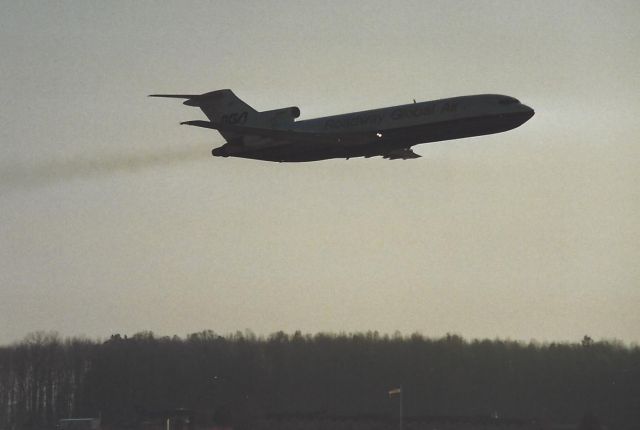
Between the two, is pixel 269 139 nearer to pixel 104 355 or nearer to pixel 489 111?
pixel 489 111

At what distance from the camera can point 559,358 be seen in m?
123

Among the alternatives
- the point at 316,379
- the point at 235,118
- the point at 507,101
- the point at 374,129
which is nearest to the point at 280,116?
the point at 235,118

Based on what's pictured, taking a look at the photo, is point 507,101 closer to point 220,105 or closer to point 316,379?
point 220,105

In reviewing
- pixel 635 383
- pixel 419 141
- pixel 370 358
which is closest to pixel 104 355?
pixel 370 358

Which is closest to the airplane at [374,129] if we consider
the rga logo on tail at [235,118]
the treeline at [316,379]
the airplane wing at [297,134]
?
the airplane wing at [297,134]

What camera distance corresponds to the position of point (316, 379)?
12144 cm

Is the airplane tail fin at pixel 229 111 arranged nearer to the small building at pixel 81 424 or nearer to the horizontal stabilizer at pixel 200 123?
the horizontal stabilizer at pixel 200 123

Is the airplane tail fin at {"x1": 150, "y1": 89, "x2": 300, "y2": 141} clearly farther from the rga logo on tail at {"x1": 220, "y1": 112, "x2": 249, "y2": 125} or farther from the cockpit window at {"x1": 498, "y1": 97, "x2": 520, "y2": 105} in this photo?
the cockpit window at {"x1": 498, "y1": 97, "x2": 520, "y2": 105}

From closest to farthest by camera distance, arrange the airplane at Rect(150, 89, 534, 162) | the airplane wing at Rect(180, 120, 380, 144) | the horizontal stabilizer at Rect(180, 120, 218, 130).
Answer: the airplane at Rect(150, 89, 534, 162), the airplane wing at Rect(180, 120, 380, 144), the horizontal stabilizer at Rect(180, 120, 218, 130)

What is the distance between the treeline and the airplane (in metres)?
28.1

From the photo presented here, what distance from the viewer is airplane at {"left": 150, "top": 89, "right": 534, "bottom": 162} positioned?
8075 centimetres

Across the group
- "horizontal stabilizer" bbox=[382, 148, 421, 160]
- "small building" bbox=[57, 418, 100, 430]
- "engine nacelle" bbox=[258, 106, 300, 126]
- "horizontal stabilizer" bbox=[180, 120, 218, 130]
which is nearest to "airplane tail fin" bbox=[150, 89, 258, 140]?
"engine nacelle" bbox=[258, 106, 300, 126]

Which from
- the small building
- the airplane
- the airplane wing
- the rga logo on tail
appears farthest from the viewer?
the small building

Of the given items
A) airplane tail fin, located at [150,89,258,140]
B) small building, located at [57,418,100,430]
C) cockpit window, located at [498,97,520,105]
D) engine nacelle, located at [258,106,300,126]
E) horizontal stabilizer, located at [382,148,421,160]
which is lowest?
small building, located at [57,418,100,430]
